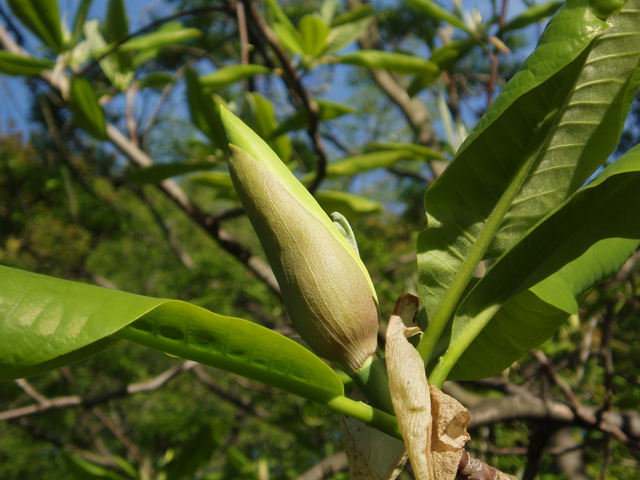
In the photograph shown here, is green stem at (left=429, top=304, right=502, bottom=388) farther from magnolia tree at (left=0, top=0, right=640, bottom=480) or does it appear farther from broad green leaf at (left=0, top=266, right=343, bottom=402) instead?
broad green leaf at (left=0, top=266, right=343, bottom=402)

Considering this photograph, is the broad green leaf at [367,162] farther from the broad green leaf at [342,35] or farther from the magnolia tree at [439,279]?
the magnolia tree at [439,279]

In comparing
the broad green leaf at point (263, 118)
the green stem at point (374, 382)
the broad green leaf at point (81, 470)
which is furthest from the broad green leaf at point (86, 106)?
the green stem at point (374, 382)

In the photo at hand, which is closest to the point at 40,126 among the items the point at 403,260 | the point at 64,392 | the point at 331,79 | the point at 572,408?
the point at 64,392

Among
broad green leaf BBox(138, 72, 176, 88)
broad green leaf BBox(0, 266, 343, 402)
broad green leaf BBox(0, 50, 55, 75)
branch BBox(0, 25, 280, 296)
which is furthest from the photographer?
broad green leaf BBox(138, 72, 176, 88)

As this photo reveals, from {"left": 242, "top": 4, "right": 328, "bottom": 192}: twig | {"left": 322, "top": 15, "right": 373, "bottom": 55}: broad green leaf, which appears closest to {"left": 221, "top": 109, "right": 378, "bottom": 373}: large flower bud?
{"left": 242, "top": 4, "right": 328, "bottom": 192}: twig

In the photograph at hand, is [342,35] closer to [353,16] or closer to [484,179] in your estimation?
[353,16]
